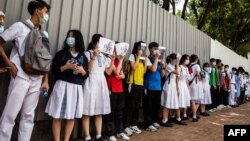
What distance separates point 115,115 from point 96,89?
91 centimetres

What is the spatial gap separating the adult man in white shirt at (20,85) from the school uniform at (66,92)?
44cm

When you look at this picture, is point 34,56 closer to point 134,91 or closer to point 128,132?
point 134,91

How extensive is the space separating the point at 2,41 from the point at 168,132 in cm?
401

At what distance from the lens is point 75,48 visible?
13.8 feet

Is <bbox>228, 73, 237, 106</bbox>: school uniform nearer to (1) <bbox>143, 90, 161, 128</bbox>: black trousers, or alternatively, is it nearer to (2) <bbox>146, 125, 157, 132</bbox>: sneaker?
(1) <bbox>143, 90, 161, 128</bbox>: black trousers

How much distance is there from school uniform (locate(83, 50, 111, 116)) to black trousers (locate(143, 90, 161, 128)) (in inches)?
60.5

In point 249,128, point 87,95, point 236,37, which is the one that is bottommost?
point 249,128

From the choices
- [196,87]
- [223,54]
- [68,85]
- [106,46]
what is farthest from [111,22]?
[223,54]

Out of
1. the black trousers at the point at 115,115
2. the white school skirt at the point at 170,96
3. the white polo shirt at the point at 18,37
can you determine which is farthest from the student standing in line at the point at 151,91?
the white polo shirt at the point at 18,37

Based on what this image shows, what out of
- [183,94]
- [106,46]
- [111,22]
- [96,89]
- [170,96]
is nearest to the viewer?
[96,89]

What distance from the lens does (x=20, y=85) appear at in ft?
11.0

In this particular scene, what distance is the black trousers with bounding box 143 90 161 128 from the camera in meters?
6.11

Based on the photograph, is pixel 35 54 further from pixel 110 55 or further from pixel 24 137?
pixel 110 55

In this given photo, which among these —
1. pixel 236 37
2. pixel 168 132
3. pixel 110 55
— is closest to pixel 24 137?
pixel 110 55
